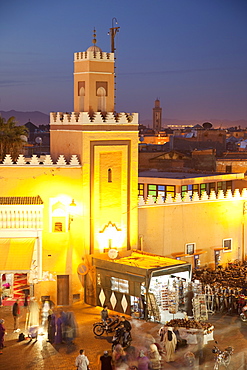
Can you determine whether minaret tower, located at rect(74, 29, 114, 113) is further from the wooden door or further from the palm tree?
the palm tree

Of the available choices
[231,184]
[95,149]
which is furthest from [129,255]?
[231,184]

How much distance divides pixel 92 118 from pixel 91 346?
10.3m

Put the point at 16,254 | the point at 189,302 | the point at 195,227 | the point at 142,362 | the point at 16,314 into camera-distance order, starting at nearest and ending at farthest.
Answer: the point at 142,362 < the point at 16,314 < the point at 189,302 < the point at 16,254 < the point at 195,227

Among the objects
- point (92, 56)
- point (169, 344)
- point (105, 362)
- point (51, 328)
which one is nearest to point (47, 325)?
point (51, 328)

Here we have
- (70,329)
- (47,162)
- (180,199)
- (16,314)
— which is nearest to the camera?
(70,329)

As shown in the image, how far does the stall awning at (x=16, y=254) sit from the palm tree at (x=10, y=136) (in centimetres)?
1158

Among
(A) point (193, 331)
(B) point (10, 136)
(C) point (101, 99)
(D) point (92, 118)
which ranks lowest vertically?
(A) point (193, 331)

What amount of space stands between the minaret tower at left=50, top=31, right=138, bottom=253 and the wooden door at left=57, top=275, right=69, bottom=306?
5.37 ft

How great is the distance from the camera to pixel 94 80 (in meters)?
30.7

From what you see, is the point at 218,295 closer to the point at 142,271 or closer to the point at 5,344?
the point at 142,271

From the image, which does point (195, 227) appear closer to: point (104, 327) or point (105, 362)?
point (104, 327)

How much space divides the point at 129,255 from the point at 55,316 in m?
6.66

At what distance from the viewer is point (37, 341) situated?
25.4 meters

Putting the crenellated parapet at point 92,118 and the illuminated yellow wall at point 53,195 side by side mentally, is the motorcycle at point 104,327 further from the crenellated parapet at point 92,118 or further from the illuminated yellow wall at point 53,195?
the crenellated parapet at point 92,118
